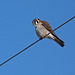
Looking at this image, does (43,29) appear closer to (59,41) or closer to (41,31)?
(41,31)

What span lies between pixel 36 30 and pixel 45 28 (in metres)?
0.33

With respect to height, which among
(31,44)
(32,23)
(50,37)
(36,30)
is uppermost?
(32,23)

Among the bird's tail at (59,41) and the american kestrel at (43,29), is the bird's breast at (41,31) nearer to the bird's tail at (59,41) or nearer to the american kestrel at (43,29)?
the american kestrel at (43,29)

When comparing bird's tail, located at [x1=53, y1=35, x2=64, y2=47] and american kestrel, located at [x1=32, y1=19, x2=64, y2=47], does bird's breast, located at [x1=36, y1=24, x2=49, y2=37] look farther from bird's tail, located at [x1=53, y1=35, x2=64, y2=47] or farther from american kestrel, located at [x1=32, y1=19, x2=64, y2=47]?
bird's tail, located at [x1=53, y1=35, x2=64, y2=47]

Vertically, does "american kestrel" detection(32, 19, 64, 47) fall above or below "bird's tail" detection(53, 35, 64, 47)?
above

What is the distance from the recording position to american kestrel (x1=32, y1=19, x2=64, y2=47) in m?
8.75

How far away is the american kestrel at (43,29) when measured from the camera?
875 centimetres

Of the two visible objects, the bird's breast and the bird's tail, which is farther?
the bird's breast

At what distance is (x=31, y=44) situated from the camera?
5672mm

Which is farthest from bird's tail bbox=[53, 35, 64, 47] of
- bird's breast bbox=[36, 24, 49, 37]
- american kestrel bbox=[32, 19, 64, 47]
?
bird's breast bbox=[36, 24, 49, 37]

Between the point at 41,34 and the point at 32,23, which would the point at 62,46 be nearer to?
the point at 41,34

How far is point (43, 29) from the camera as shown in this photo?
917 centimetres

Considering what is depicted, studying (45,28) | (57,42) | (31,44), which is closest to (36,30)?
(45,28)

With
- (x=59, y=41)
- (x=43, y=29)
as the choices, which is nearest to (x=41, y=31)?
(x=43, y=29)
